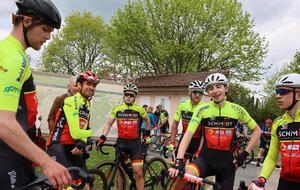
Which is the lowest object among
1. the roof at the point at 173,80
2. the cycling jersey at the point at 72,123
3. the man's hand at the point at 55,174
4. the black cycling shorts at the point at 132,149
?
the black cycling shorts at the point at 132,149

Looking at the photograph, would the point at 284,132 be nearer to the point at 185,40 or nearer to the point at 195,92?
the point at 195,92

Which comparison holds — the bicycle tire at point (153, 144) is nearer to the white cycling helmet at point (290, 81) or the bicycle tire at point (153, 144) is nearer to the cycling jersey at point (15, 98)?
the white cycling helmet at point (290, 81)

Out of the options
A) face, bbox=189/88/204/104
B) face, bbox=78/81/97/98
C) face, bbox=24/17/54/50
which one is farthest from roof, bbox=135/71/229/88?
face, bbox=24/17/54/50

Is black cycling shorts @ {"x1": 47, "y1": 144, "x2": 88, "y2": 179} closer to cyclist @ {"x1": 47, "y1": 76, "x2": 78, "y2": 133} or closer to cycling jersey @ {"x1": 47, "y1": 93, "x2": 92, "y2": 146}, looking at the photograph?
cycling jersey @ {"x1": 47, "y1": 93, "x2": 92, "y2": 146}

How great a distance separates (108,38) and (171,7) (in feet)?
27.2

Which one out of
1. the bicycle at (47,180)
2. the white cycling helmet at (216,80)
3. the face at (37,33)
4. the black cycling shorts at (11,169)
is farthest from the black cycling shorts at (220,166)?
the face at (37,33)

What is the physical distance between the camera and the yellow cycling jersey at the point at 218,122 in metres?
4.47

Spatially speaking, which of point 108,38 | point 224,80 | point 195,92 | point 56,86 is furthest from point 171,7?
point 224,80

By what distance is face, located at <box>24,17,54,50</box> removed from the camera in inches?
77.9

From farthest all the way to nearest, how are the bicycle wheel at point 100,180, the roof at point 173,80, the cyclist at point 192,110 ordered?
1. the roof at point 173,80
2. the cyclist at point 192,110
3. the bicycle wheel at point 100,180

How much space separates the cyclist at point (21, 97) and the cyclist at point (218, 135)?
2540 millimetres

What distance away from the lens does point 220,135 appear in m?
4.48

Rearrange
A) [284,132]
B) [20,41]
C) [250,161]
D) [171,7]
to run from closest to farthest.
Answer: [20,41]
[284,132]
[250,161]
[171,7]

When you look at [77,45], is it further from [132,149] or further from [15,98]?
[15,98]
